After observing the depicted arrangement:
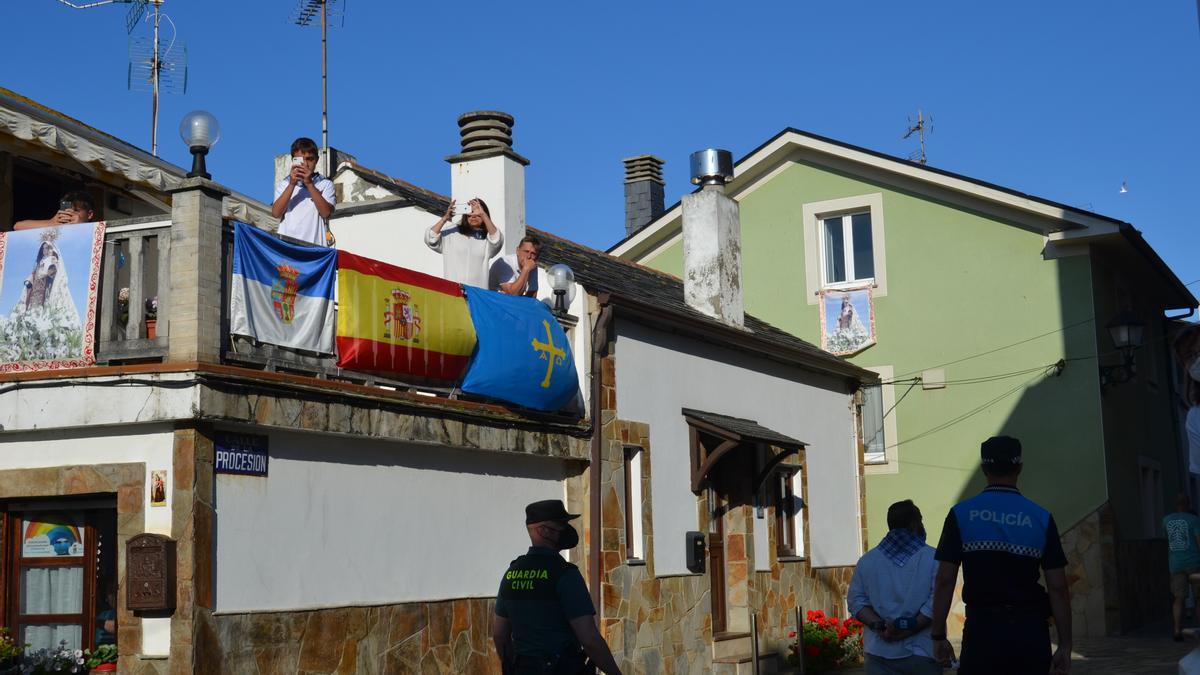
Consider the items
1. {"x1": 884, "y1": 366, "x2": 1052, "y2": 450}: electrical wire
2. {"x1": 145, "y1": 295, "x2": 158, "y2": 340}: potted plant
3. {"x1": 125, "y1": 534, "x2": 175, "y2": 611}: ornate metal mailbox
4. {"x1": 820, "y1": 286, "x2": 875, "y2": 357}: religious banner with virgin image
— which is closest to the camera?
{"x1": 125, "y1": 534, "x2": 175, "y2": 611}: ornate metal mailbox

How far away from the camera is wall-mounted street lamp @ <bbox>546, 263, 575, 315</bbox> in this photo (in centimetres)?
1439

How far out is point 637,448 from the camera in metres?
15.5

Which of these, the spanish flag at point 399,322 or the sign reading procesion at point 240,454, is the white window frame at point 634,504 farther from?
the sign reading procesion at point 240,454

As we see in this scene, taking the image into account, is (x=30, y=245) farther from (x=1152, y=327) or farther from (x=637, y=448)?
(x=1152, y=327)

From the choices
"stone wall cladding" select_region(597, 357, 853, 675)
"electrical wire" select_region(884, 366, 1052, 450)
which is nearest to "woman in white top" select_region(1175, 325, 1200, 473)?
"stone wall cladding" select_region(597, 357, 853, 675)

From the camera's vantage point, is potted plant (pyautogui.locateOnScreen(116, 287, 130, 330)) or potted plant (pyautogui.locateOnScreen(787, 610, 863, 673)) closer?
potted plant (pyautogui.locateOnScreen(116, 287, 130, 330))

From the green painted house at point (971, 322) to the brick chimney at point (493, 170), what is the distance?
28.9 feet

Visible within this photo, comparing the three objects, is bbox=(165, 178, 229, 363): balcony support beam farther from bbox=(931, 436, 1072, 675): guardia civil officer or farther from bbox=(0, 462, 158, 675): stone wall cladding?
bbox=(931, 436, 1072, 675): guardia civil officer

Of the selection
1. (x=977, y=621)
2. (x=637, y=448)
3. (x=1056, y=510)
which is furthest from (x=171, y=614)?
(x=1056, y=510)

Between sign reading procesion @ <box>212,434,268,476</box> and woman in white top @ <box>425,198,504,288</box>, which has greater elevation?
woman in white top @ <box>425,198,504,288</box>

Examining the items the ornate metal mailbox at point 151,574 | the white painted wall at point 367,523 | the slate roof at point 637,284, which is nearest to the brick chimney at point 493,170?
the slate roof at point 637,284

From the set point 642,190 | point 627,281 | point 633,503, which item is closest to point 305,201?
point 633,503

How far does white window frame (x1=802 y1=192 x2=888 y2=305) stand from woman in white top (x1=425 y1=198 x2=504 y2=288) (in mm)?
10970

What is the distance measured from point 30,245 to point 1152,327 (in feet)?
74.9
